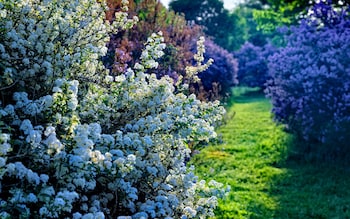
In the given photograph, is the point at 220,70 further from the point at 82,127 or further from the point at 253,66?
the point at 82,127

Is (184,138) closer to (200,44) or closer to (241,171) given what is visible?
(200,44)

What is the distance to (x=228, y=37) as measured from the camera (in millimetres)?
40031

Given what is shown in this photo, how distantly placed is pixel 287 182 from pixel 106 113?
17.4 ft

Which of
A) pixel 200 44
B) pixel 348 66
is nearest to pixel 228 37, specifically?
pixel 348 66

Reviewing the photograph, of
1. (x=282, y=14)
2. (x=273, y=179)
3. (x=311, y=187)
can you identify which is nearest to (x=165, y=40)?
(x=273, y=179)

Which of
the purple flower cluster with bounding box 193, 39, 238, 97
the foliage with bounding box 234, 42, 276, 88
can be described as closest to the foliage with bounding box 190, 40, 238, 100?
the purple flower cluster with bounding box 193, 39, 238, 97

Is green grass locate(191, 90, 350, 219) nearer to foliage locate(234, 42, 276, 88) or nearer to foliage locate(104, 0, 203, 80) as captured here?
foliage locate(104, 0, 203, 80)

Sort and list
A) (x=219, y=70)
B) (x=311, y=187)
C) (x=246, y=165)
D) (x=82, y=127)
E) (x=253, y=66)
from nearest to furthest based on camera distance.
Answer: (x=82, y=127), (x=311, y=187), (x=246, y=165), (x=219, y=70), (x=253, y=66)

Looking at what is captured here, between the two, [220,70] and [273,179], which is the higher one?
[220,70]

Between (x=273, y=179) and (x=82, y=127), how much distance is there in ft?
19.6

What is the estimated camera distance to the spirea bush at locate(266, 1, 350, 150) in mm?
9984

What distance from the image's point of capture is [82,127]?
3.30 meters

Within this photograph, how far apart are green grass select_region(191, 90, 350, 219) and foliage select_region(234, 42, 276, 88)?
18695 mm

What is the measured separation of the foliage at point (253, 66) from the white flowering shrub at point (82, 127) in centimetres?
2698
